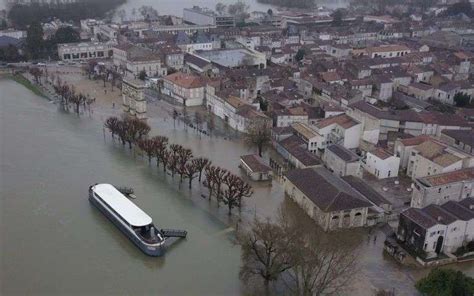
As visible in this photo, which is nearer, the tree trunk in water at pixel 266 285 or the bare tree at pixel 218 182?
the tree trunk in water at pixel 266 285

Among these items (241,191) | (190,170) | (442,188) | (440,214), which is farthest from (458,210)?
(190,170)

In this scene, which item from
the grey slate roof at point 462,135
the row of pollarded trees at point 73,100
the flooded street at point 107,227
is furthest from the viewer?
the row of pollarded trees at point 73,100

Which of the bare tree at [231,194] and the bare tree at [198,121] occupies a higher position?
the bare tree at [231,194]

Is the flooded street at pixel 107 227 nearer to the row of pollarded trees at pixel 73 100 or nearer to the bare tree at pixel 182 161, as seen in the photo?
the bare tree at pixel 182 161

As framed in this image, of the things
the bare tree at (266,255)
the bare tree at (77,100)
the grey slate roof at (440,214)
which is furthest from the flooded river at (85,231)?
the grey slate roof at (440,214)

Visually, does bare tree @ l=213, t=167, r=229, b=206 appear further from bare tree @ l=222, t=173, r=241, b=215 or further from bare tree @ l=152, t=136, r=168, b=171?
bare tree @ l=152, t=136, r=168, b=171

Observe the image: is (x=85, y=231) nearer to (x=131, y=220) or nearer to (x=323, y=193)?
(x=131, y=220)

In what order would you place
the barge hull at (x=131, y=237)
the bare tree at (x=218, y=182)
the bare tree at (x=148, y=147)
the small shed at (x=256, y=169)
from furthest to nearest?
the bare tree at (x=148, y=147) < the small shed at (x=256, y=169) < the bare tree at (x=218, y=182) < the barge hull at (x=131, y=237)

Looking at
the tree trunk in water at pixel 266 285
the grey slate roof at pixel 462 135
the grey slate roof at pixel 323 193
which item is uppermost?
the grey slate roof at pixel 462 135
